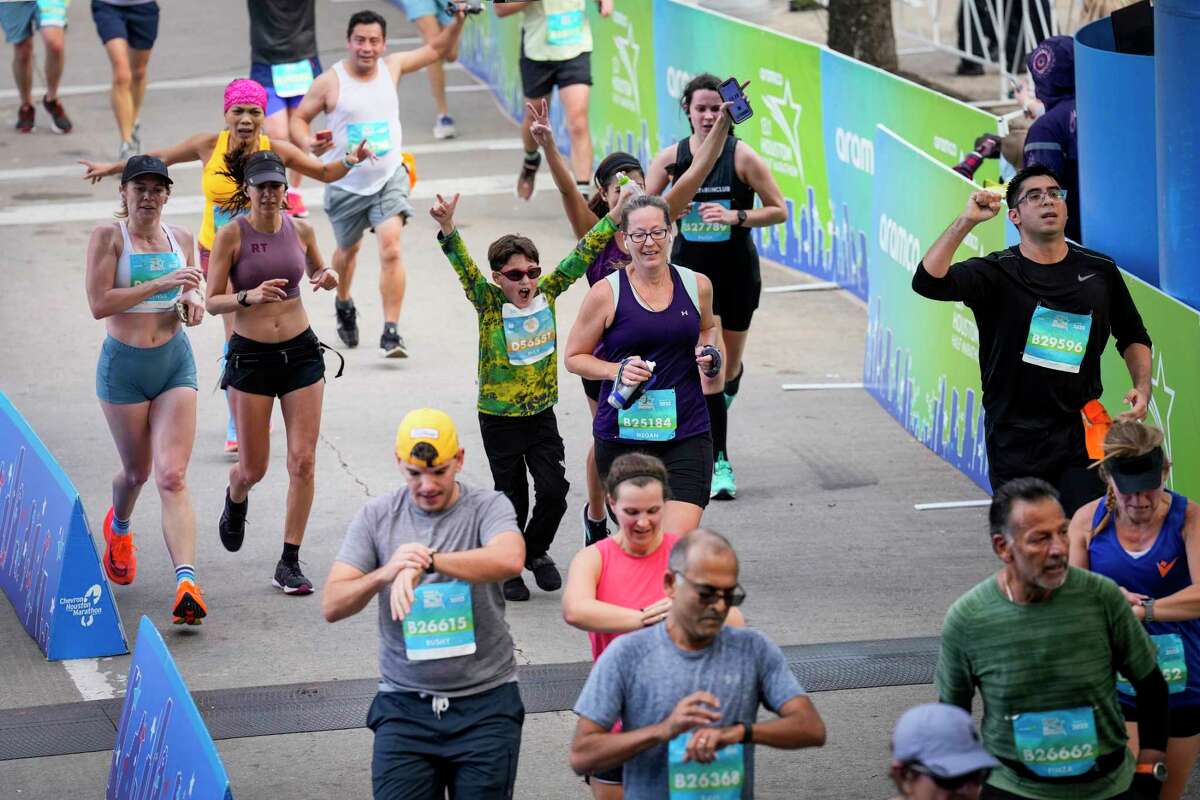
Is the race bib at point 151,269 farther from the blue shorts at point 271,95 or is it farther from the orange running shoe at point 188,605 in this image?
the blue shorts at point 271,95

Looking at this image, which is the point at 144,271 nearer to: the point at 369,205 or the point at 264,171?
the point at 264,171

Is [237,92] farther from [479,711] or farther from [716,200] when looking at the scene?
[479,711]

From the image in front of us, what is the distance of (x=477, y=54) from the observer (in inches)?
843

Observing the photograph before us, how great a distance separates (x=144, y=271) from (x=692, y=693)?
420 cm

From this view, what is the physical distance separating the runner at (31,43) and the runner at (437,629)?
13074mm

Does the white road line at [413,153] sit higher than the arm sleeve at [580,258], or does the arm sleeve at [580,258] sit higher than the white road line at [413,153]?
the arm sleeve at [580,258]

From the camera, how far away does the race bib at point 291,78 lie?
554 inches

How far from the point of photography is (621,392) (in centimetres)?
723

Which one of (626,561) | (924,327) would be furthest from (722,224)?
(626,561)

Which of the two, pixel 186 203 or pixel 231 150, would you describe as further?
pixel 186 203

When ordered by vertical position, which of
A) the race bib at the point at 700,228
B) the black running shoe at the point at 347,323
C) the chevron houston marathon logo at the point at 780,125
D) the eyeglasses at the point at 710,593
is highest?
the eyeglasses at the point at 710,593

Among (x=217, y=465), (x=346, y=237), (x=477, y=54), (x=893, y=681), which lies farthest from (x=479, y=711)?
(x=477, y=54)

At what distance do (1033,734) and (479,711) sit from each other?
5.14 feet

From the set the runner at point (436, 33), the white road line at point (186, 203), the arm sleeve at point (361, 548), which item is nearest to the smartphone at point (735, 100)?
the arm sleeve at point (361, 548)
